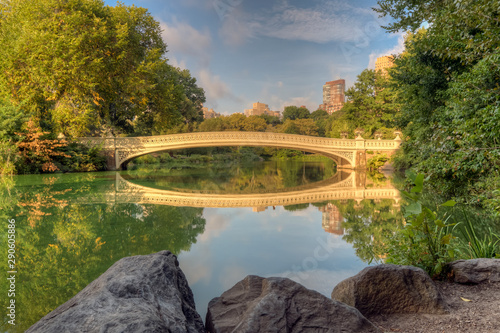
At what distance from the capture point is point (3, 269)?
268 cm

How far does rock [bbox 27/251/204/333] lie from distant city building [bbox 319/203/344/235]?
296cm

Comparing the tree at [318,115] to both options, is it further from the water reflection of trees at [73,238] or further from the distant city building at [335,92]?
the water reflection of trees at [73,238]

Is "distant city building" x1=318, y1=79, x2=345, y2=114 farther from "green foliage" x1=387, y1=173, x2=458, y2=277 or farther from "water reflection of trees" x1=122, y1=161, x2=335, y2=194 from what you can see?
"green foliage" x1=387, y1=173, x2=458, y2=277

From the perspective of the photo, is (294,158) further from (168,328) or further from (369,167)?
(168,328)

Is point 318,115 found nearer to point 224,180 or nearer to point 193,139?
point 193,139

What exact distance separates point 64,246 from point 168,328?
9.37 ft

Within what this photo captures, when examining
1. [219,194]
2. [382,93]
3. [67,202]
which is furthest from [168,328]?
[382,93]

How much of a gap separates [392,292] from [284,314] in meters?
0.78

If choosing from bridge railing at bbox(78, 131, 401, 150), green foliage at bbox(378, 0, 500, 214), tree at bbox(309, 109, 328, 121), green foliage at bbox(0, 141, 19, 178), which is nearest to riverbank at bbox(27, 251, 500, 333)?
green foliage at bbox(378, 0, 500, 214)

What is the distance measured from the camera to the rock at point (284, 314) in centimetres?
136

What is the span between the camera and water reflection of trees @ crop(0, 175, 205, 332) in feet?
7.45

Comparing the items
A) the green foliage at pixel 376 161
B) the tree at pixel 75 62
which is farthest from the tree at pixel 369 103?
the tree at pixel 75 62

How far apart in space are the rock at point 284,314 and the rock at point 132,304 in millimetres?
179

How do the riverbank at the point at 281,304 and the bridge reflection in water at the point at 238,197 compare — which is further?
the bridge reflection in water at the point at 238,197
